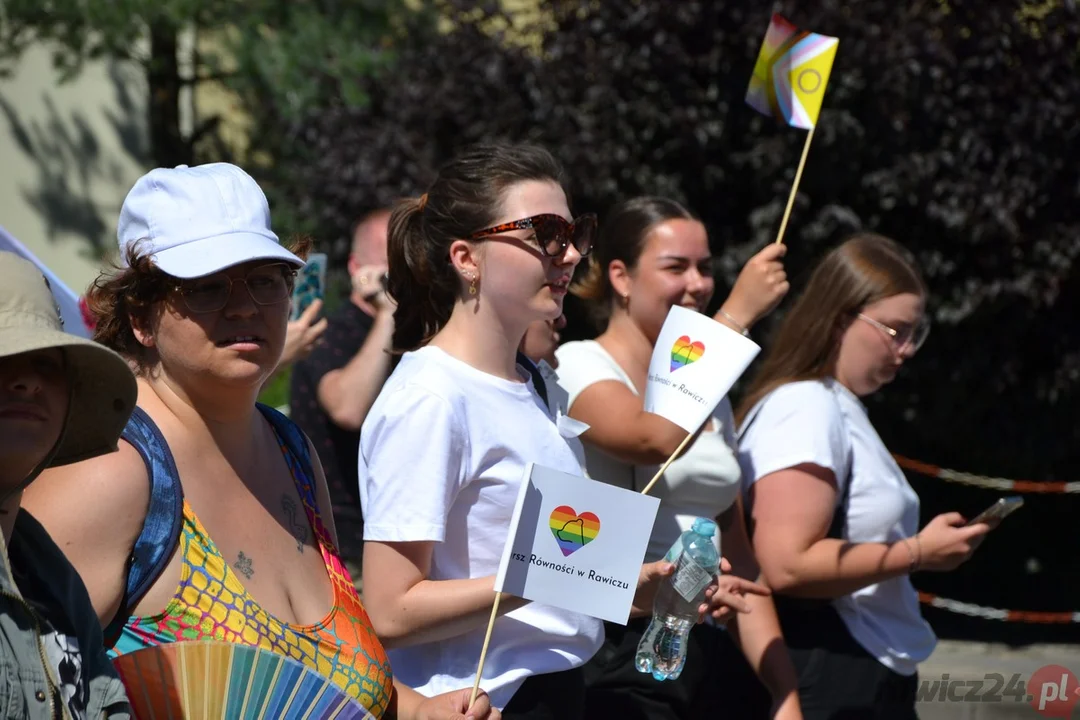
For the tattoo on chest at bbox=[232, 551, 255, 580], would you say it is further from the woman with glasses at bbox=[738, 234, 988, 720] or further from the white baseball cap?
the woman with glasses at bbox=[738, 234, 988, 720]

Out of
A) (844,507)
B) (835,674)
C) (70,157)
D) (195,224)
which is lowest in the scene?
(70,157)

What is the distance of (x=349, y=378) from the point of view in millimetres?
4176

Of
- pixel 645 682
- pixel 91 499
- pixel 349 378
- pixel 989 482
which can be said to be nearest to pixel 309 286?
pixel 349 378

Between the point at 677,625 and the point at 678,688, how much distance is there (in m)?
0.35

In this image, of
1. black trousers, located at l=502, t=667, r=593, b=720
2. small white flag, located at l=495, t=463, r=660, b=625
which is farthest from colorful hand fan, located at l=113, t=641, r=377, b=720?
black trousers, located at l=502, t=667, r=593, b=720

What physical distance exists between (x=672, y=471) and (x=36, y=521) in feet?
5.95

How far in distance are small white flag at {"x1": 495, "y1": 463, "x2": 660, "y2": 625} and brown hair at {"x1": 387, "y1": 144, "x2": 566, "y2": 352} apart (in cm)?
61

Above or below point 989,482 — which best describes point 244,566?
above

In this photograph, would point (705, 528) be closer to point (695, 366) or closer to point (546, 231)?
point (695, 366)

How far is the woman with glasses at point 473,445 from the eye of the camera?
2.46 metres

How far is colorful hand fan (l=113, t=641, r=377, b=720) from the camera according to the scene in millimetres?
1866

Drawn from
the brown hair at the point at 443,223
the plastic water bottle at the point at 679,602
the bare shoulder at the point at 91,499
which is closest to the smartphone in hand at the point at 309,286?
the brown hair at the point at 443,223

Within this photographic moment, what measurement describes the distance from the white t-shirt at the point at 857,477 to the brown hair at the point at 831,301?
104 mm

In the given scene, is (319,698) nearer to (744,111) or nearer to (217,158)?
(744,111)
